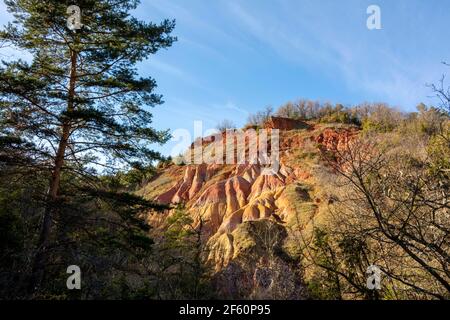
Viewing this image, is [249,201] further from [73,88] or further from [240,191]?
[73,88]

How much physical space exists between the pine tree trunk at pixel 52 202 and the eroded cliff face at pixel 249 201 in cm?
623

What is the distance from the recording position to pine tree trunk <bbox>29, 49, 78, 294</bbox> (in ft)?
27.7

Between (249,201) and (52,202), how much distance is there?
2109 cm

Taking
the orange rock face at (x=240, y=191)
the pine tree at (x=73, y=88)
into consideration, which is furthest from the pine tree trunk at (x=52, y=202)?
the orange rock face at (x=240, y=191)

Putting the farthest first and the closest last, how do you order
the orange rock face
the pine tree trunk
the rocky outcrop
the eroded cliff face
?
the rocky outcrop → the orange rock face → the eroded cliff face → the pine tree trunk

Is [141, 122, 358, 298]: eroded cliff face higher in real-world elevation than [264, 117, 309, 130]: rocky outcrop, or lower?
lower

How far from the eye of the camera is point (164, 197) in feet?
118

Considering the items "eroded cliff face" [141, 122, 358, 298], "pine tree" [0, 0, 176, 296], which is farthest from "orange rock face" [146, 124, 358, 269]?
"pine tree" [0, 0, 176, 296]

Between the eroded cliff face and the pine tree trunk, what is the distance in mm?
6226

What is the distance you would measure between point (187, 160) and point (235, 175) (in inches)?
442

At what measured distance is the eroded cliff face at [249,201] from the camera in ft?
60.4

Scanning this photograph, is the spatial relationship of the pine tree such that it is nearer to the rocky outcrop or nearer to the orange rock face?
the orange rock face

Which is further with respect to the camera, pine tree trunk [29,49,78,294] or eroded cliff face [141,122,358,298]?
eroded cliff face [141,122,358,298]

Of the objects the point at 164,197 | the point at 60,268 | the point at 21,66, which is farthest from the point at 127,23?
the point at 164,197
